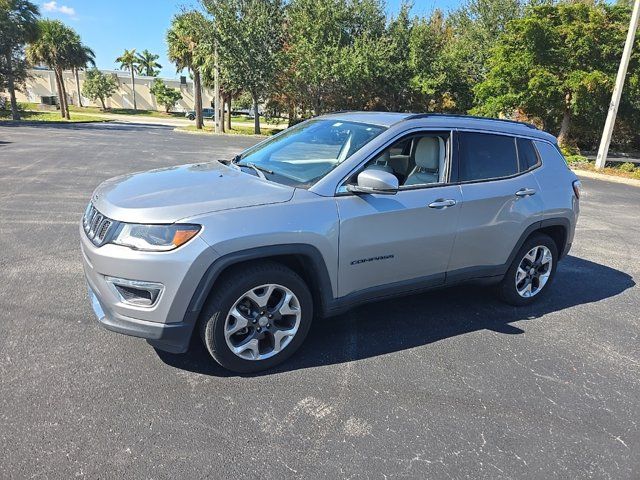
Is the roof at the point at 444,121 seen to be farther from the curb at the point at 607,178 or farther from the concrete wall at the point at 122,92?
the concrete wall at the point at 122,92

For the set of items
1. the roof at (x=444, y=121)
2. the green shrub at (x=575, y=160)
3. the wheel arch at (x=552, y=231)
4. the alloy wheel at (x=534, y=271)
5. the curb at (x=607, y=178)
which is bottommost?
the curb at (x=607, y=178)

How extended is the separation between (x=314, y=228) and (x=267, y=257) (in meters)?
0.37

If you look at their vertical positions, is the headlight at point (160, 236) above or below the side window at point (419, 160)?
below

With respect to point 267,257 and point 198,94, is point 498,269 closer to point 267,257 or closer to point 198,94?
point 267,257

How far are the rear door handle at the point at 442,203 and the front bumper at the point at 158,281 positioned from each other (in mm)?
1802

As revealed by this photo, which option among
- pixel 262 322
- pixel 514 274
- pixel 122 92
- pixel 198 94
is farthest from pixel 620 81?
pixel 122 92

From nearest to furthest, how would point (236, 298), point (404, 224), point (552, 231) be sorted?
1. point (236, 298)
2. point (404, 224)
3. point (552, 231)

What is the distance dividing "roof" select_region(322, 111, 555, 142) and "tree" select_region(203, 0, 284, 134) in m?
27.6

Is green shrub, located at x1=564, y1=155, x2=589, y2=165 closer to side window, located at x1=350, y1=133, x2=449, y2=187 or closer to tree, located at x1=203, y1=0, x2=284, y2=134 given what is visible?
tree, located at x1=203, y1=0, x2=284, y2=134

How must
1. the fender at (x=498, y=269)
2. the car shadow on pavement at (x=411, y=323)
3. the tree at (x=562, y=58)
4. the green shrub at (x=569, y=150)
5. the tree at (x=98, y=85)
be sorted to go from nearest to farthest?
1. the car shadow on pavement at (x=411, y=323)
2. the fender at (x=498, y=269)
3. the tree at (x=562, y=58)
4. the green shrub at (x=569, y=150)
5. the tree at (x=98, y=85)

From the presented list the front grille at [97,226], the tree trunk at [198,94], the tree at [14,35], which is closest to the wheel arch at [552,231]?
the front grille at [97,226]

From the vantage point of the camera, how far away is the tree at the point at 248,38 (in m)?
29.0

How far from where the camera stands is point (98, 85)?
230ft

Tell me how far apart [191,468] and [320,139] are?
8.92 feet
